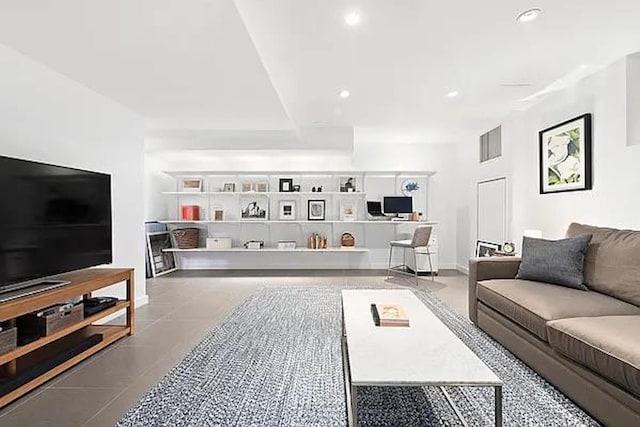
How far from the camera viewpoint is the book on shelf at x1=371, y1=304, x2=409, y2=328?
98.7 inches

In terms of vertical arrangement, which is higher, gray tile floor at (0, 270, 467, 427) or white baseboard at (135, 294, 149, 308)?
white baseboard at (135, 294, 149, 308)

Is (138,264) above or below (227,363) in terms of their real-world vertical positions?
above

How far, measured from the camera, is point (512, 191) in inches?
215

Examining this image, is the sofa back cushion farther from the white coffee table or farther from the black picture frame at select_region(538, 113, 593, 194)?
the white coffee table

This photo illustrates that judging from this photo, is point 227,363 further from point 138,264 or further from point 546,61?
point 546,61

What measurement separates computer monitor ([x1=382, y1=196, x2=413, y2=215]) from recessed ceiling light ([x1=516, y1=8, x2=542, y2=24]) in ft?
14.7

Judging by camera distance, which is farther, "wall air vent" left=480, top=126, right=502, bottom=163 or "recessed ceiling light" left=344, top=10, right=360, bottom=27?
"wall air vent" left=480, top=126, right=502, bottom=163

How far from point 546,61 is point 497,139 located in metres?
2.48

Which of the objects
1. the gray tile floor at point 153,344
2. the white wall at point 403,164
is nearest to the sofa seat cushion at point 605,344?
the gray tile floor at point 153,344

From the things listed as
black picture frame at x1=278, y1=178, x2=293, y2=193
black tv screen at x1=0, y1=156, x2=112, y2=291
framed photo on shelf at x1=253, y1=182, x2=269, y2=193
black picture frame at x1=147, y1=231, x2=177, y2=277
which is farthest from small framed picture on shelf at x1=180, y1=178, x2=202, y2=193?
black tv screen at x1=0, y1=156, x2=112, y2=291

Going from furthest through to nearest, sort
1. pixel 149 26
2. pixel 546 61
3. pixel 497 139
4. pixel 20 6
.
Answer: pixel 497 139 < pixel 546 61 < pixel 149 26 < pixel 20 6

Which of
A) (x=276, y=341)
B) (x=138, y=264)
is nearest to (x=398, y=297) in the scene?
(x=276, y=341)

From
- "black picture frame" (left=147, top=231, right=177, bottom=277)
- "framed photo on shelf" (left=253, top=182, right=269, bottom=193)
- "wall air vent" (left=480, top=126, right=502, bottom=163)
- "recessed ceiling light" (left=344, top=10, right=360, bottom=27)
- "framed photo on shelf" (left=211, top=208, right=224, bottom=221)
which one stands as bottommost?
"black picture frame" (left=147, top=231, right=177, bottom=277)

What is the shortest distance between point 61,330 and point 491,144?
578cm
